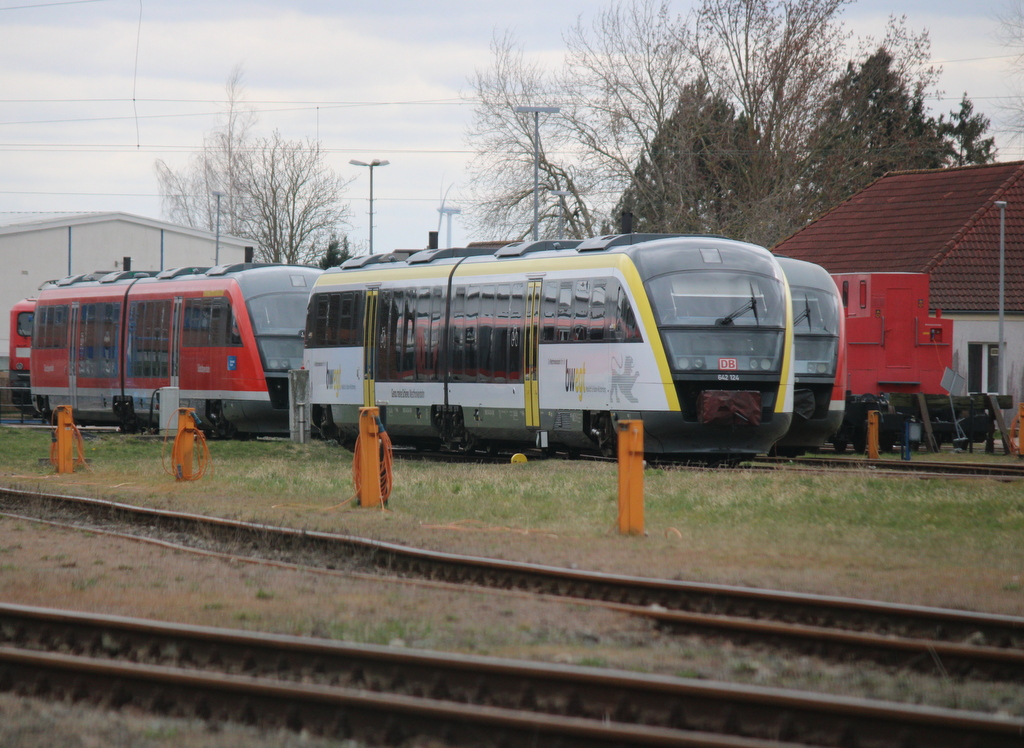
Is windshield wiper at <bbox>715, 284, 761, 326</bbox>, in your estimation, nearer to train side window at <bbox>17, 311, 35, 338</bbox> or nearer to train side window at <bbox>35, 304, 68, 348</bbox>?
train side window at <bbox>35, 304, 68, 348</bbox>

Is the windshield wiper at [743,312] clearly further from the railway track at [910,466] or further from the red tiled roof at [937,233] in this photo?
the red tiled roof at [937,233]

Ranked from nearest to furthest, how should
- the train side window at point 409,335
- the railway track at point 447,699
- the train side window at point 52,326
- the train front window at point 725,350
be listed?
the railway track at point 447,699 < the train front window at point 725,350 < the train side window at point 409,335 < the train side window at point 52,326

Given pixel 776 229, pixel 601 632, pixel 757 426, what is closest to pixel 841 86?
pixel 776 229

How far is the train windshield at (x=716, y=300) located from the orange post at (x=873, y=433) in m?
6.08

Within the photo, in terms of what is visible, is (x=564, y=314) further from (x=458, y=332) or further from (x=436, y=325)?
(x=436, y=325)

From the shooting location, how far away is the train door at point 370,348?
22.4 m

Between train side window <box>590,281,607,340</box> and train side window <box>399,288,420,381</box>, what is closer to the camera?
train side window <box>590,281,607,340</box>

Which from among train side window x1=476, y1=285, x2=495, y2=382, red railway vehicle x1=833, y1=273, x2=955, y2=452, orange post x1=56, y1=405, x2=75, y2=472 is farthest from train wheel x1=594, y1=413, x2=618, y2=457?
red railway vehicle x1=833, y1=273, x2=955, y2=452

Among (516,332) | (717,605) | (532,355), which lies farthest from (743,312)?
(717,605)

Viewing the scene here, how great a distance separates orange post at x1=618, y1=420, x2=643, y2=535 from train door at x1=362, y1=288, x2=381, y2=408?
11480 millimetres

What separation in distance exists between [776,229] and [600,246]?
30.0 m

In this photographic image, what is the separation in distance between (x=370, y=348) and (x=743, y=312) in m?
7.83

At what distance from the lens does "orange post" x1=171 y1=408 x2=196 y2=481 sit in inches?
666

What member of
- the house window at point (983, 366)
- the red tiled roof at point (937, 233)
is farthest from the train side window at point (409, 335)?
the house window at point (983, 366)
